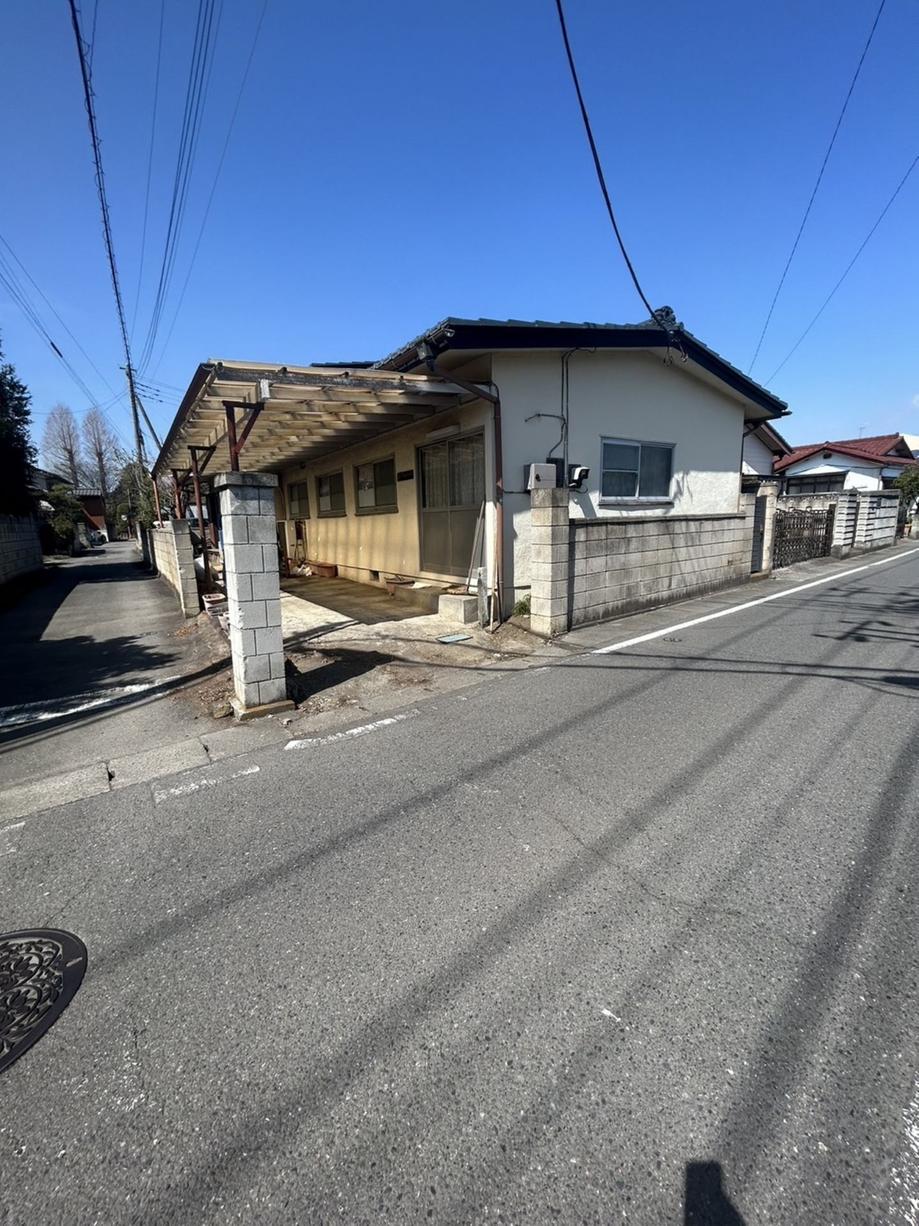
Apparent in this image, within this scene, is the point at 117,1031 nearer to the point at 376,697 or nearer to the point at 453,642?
the point at 376,697

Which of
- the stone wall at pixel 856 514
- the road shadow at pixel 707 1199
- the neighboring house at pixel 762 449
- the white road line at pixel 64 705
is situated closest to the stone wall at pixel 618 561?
the white road line at pixel 64 705

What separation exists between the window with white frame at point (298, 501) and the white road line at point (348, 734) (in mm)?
11426

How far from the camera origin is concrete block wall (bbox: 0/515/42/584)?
14.0 meters

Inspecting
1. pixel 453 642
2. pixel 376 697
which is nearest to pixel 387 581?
pixel 453 642

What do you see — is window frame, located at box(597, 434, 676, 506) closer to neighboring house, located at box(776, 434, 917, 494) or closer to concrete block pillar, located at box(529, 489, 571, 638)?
concrete block pillar, located at box(529, 489, 571, 638)

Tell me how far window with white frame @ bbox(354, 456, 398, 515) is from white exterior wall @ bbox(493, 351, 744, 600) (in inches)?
124

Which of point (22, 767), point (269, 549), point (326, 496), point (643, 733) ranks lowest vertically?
point (22, 767)

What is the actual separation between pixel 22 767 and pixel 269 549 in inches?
91.3

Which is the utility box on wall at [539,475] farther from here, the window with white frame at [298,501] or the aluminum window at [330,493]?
the window with white frame at [298,501]

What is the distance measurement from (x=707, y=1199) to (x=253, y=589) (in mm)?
4169

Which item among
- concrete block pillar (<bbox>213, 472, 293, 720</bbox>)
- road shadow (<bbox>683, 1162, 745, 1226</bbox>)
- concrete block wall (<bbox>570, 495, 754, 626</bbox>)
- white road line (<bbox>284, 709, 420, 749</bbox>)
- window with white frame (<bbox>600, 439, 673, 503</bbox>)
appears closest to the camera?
road shadow (<bbox>683, 1162, 745, 1226</bbox>)

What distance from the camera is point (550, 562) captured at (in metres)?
6.38

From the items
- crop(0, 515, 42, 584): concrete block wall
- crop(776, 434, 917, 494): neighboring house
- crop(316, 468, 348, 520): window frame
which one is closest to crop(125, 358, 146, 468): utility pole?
crop(0, 515, 42, 584): concrete block wall

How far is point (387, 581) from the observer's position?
33.3ft
